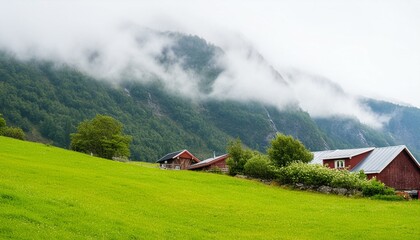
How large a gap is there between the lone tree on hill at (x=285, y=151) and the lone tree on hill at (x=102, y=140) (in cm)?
4459

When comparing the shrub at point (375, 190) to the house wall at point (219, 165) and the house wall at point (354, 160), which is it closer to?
the house wall at point (354, 160)

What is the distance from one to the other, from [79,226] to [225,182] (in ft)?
115

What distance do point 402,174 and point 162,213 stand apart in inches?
2270

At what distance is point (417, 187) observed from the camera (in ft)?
249

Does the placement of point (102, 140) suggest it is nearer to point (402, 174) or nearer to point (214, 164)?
point (214, 164)

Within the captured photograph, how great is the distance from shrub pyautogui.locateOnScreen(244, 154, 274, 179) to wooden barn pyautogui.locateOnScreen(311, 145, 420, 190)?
15.8 metres

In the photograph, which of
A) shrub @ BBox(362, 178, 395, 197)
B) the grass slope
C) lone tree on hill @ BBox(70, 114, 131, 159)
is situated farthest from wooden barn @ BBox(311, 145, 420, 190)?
lone tree on hill @ BBox(70, 114, 131, 159)

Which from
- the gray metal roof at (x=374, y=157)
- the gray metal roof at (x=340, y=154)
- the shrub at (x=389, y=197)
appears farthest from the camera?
the gray metal roof at (x=340, y=154)

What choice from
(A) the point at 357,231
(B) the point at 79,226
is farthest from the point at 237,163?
(B) the point at 79,226

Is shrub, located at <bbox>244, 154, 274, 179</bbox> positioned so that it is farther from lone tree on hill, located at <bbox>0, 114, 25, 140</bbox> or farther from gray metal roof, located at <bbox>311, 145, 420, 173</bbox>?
lone tree on hill, located at <bbox>0, 114, 25, 140</bbox>

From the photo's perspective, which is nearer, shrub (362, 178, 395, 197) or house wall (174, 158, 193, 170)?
shrub (362, 178, 395, 197)

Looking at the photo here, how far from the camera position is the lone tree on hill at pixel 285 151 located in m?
63.9

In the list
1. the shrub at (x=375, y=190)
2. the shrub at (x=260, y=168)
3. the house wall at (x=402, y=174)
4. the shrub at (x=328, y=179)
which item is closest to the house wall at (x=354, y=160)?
the house wall at (x=402, y=174)

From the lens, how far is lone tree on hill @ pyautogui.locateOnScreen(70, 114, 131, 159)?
98312 mm
